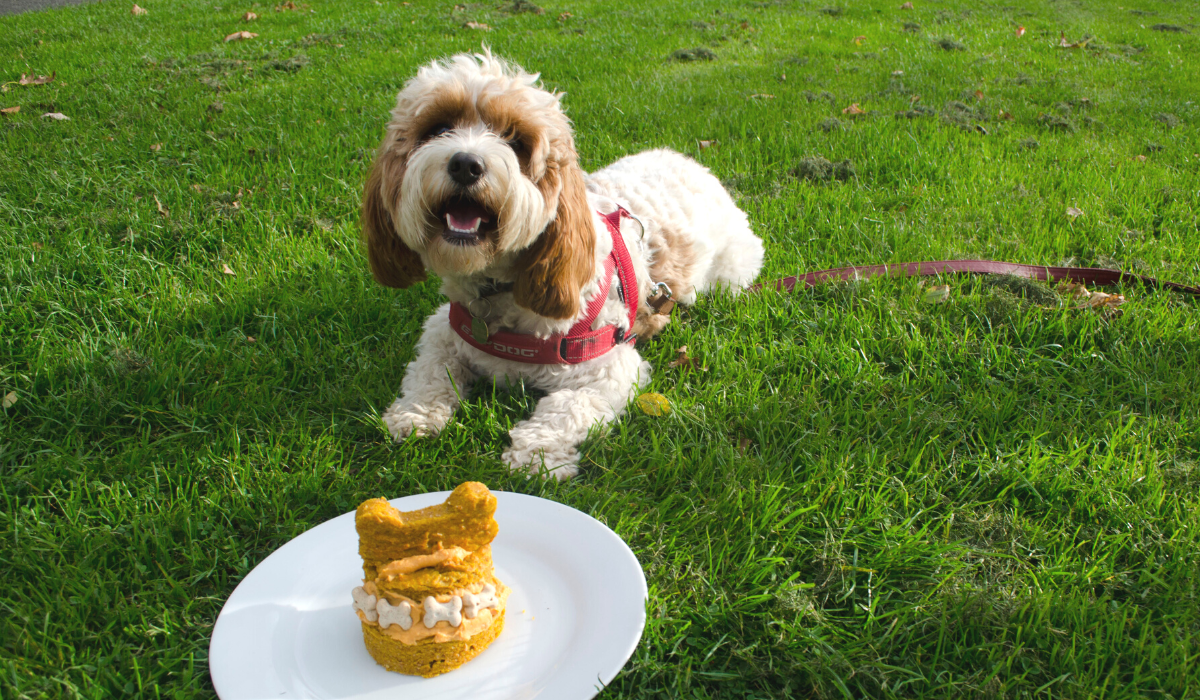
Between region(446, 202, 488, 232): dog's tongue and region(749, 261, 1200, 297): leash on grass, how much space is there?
77.1 inches

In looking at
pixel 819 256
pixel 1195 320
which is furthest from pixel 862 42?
pixel 1195 320

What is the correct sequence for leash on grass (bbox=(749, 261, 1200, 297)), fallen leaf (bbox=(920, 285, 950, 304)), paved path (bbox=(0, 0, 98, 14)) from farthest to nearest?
paved path (bbox=(0, 0, 98, 14)), leash on grass (bbox=(749, 261, 1200, 297)), fallen leaf (bbox=(920, 285, 950, 304))

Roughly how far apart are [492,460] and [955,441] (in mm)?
1914

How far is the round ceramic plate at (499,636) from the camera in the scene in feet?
5.90

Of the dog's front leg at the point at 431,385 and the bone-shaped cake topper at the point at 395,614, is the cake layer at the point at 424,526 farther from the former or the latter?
the dog's front leg at the point at 431,385

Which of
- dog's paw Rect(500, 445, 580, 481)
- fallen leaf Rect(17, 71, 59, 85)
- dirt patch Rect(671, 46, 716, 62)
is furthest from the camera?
dirt patch Rect(671, 46, 716, 62)

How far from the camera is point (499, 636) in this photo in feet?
6.49

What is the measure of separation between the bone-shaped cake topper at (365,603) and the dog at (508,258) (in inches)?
39.2

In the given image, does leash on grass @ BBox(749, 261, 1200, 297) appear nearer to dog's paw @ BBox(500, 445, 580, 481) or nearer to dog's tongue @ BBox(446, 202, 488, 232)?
dog's paw @ BBox(500, 445, 580, 481)

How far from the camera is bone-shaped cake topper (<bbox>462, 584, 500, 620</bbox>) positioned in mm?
1859

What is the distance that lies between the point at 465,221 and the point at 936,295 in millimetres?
2682

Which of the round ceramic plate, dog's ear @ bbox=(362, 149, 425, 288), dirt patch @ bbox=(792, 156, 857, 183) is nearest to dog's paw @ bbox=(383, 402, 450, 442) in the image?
dog's ear @ bbox=(362, 149, 425, 288)

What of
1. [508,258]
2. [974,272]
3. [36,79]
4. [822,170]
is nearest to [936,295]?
[974,272]

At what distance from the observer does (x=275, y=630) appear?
75.4 inches
